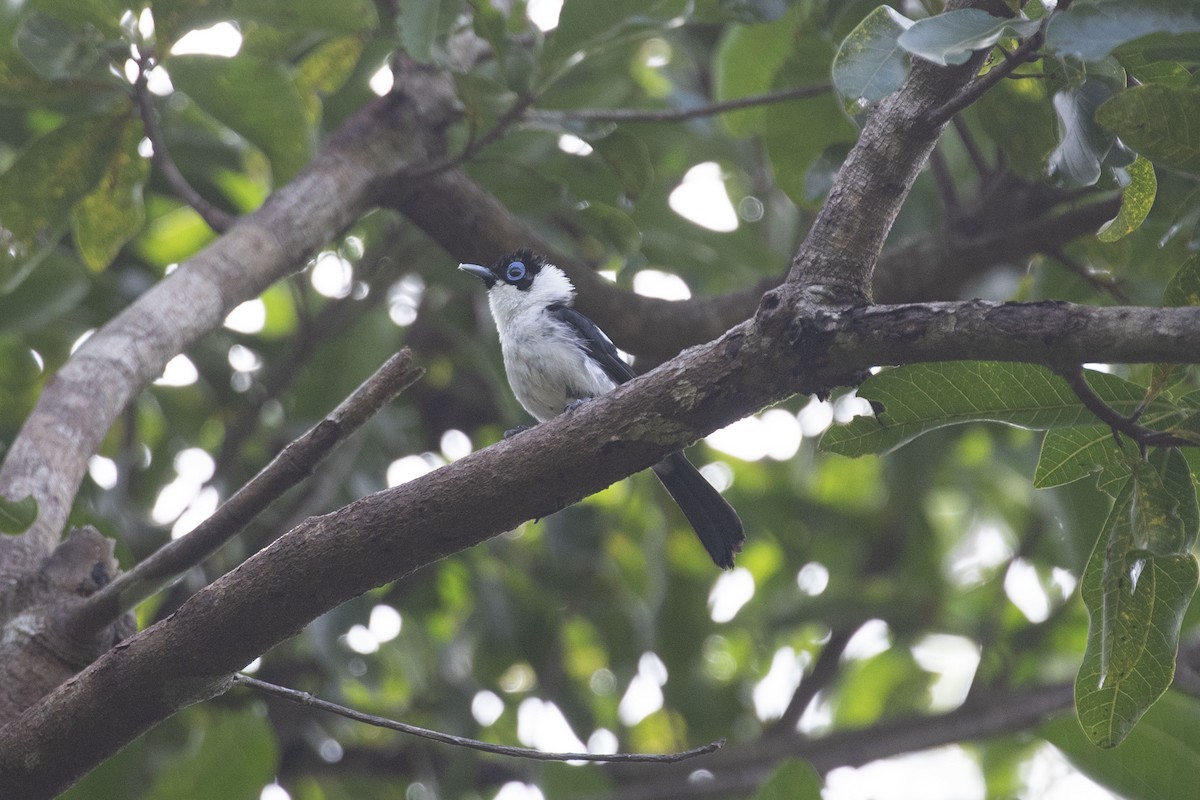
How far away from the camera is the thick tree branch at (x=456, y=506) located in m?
1.93

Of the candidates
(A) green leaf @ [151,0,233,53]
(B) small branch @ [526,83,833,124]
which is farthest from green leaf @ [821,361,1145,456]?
(A) green leaf @ [151,0,233,53]

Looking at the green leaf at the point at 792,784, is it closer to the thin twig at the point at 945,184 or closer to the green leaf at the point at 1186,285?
the green leaf at the point at 1186,285

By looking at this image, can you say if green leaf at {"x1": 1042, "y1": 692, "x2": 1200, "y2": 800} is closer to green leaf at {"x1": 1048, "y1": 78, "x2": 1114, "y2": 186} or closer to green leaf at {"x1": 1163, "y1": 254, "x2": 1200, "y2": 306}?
green leaf at {"x1": 1163, "y1": 254, "x2": 1200, "y2": 306}

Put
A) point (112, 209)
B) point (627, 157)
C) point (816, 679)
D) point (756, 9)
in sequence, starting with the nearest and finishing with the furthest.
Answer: point (756, 9) < point (627, 157) < point (112, 209) < point (816, 679)

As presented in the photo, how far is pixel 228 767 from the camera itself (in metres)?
2.93

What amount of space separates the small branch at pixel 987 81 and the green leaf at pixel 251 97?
84.6 inches

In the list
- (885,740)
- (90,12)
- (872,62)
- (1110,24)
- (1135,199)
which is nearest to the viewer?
(1110,24)

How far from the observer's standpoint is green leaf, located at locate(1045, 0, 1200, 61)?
1835 mm

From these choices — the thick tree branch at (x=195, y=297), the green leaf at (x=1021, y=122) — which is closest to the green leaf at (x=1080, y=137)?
the green leaf at (x=1021, y=122)

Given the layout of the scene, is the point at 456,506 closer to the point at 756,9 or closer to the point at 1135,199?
the point at 1135,199

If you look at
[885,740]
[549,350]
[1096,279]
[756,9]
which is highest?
[549,350]

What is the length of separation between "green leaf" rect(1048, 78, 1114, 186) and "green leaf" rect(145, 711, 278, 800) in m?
2.23

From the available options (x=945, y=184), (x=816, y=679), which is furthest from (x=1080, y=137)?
(x=816, y=679)

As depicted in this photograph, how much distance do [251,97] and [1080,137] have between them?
8.01 ft
